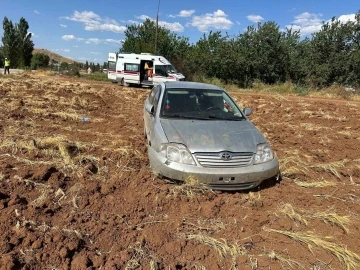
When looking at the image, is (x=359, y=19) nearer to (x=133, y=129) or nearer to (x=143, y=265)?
(x=133, y=129)

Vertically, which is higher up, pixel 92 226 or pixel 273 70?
pixel 273 70

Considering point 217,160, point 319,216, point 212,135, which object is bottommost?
point 319,216

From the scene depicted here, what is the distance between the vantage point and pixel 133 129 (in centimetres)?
846

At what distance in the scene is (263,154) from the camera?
188 inches

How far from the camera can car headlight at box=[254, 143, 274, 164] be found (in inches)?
185

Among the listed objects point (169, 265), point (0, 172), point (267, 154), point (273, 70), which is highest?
point (273, 70)

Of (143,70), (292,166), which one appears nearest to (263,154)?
(292,166)

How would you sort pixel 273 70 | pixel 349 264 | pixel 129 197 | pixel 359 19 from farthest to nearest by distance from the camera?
pixel 273 70
pixel 359 19
pixel 129 197
pixel 349 264

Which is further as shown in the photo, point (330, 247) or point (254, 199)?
point (254, 199)

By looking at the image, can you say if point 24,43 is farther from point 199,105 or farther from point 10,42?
point 199,105

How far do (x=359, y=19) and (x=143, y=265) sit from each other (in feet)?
99.4

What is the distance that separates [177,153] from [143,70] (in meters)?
21.3

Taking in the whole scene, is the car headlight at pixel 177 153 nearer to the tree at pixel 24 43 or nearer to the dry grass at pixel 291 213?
the dry grass at pixel 291 213

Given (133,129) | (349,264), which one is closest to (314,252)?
(349,264)
